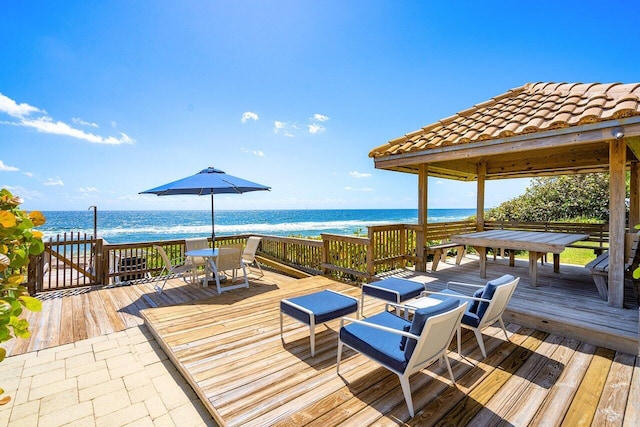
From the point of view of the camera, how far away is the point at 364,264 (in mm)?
5852

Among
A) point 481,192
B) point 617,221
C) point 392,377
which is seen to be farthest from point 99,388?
point 481,192

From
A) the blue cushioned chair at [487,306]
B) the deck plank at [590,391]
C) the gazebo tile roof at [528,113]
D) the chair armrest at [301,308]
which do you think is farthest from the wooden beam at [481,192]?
the chair armrest at [301,308]

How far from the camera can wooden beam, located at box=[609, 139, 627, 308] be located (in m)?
3.68

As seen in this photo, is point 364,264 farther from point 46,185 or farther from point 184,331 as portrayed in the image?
point 46,185

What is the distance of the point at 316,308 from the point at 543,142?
3859mm

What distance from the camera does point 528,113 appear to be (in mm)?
4574

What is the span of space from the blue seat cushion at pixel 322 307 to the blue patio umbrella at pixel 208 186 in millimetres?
3214

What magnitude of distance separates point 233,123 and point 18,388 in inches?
431

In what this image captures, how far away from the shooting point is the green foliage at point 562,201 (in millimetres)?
12195

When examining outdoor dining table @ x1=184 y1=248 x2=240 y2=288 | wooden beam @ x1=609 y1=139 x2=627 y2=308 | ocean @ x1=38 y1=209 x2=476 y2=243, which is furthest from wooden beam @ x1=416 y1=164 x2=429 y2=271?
ocean @ x1=38 y1=209 x2=476 y2=243

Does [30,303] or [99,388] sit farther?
[99,388]

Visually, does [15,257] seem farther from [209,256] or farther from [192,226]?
[192,226]

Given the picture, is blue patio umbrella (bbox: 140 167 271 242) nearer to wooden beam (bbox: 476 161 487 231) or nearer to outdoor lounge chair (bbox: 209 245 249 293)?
outdoor lounge chair (bbox: 209 245 249 293)

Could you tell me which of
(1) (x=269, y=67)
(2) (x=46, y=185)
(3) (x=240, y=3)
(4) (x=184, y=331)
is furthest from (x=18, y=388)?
(2) (x=46, y=185)
